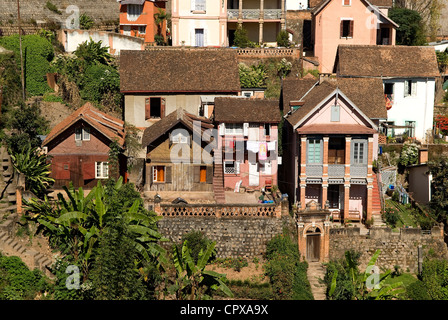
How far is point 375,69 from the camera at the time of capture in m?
60.4

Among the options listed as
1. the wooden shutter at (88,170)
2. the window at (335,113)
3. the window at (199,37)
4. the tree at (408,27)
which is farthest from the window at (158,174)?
the tree at (408,27)

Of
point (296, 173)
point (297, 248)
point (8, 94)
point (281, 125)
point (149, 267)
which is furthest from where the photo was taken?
point (8, 94)

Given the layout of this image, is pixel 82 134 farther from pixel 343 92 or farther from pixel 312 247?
pixel 343 92

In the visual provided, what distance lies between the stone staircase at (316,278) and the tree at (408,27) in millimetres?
28892

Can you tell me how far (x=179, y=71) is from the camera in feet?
197

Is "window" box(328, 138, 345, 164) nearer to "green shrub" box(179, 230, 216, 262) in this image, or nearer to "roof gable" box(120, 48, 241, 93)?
"green shrub" box(179, 230, 216, 262)

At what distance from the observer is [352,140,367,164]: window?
50.9m

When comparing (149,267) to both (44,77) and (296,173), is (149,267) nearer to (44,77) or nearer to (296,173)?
(296,173)

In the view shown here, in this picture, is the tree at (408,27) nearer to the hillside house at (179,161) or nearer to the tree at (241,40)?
the tree at (241,40)

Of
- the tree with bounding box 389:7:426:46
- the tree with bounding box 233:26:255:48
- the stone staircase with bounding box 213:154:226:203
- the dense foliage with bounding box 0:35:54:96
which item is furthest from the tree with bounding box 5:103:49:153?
the tree with bounding box 389:7:426:46

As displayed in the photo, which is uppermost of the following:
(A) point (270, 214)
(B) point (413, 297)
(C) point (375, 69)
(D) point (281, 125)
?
(C) point (375, 69)

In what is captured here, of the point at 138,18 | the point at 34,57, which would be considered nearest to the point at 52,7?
the point at 138,18
